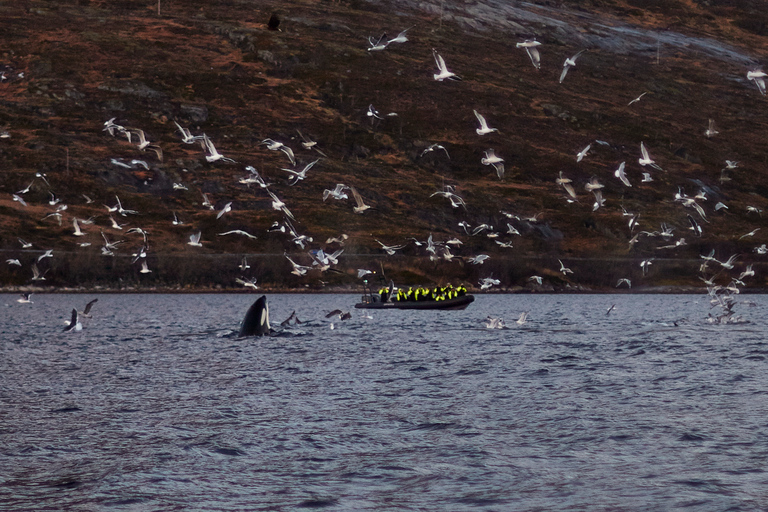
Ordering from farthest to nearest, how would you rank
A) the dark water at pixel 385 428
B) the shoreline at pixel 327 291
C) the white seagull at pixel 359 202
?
the shoreline at pixel 327 291, the white seagull at pixel 359 202, the dark water at pixel 385 428

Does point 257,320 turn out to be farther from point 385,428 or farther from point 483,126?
point 385,428

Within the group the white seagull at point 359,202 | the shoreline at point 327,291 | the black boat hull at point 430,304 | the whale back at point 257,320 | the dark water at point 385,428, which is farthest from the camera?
the shoreline at point 327,291

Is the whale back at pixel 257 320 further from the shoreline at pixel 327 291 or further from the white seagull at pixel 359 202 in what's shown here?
the shoreline at pixel 327 291

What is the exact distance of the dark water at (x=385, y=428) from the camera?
60.1 feet

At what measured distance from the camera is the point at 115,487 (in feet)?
61.8

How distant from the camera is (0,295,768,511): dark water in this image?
60.1 feet

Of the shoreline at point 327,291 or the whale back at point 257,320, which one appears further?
the shoreline at point 327,291

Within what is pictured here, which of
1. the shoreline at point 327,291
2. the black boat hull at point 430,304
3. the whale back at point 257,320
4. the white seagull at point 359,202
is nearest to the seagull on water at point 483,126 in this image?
the white seagull at point 359,202

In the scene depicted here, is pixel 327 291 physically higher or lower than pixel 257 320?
lower

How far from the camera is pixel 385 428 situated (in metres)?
25.5

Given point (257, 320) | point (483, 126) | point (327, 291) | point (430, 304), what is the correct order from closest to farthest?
point (483, 126), point (257, 320), point (430, 304), point (327, 291)

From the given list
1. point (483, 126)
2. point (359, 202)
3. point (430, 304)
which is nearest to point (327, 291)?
point (430, 304)

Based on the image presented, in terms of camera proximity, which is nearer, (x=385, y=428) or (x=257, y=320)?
(x=385, y=428)

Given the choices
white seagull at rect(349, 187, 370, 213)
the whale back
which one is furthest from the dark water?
white seagull at rect(349, 187, 370, 213)
